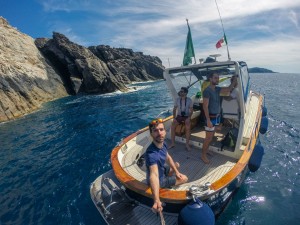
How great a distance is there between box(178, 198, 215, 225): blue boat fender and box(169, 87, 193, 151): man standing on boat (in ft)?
10.4

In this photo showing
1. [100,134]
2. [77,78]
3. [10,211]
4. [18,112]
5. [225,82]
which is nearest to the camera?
[10,211]

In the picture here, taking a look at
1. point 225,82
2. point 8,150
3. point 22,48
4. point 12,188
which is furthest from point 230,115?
point 22,48

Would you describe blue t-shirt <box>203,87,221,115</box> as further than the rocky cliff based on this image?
No

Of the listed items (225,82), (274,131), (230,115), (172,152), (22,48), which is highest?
(22,48)

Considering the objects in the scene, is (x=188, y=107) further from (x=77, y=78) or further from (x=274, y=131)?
(x=77, y=78)

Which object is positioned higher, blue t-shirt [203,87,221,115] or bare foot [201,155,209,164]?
blue t-shirt [203,87,221,115]

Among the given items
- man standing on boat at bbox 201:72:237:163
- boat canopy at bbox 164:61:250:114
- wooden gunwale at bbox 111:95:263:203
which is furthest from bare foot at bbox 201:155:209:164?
boat canopy at bbox 164:61:250:114

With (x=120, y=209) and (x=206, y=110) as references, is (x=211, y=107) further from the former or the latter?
(x=120, y=209)

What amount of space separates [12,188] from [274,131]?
13841 mm

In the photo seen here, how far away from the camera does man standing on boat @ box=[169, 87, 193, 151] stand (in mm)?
7305

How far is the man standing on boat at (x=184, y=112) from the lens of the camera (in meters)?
7.30

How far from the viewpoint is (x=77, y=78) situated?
153ft

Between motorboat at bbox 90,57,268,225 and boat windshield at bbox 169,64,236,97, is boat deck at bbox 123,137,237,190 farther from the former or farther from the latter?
boat windshield at bbox 169,64,236,97

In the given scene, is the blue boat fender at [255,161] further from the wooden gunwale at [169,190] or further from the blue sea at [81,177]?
the wooden gunwale at [169,190]
